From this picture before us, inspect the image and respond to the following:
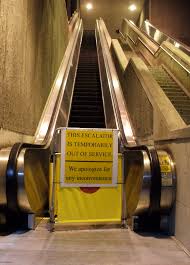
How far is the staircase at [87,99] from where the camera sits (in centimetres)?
616

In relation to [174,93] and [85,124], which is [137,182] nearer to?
[85,124]

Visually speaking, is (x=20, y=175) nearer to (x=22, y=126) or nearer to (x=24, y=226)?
(x=24, y=226)

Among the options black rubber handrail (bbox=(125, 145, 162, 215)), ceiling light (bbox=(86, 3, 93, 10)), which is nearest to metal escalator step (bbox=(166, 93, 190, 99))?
black rubber handrail (bbox=(125, 145, 162, 215))

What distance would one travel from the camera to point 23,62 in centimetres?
423

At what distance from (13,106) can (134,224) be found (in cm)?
195

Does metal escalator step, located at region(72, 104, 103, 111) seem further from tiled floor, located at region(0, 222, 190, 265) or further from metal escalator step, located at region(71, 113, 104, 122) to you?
tiled floor, located at region(0, 222, 190, 265)

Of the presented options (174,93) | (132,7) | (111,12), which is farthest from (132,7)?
(174,93)

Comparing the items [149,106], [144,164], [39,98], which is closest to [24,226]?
[144,164]

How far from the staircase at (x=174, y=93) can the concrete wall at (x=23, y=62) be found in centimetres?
245

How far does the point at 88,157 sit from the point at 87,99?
14.4 feet

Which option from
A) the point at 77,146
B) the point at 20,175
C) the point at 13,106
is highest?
the point at 13,106

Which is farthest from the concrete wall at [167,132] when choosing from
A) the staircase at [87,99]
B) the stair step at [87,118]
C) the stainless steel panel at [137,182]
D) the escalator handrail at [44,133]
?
the escalator handrail at [44,133]

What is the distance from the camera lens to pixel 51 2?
7.16 m

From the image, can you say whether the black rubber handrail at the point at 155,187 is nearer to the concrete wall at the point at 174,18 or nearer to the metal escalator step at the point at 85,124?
the metal escalator step at the point at 85,124
